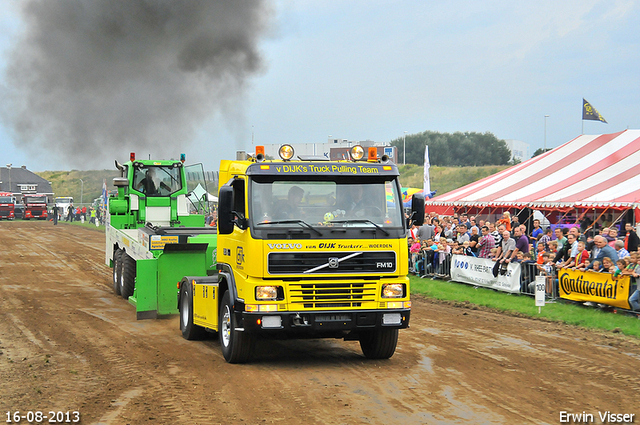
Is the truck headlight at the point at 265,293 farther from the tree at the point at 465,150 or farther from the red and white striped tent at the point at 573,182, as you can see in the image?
the tree at the point at 465,150

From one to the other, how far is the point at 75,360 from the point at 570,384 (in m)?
6.24

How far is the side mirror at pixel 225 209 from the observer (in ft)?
26.6

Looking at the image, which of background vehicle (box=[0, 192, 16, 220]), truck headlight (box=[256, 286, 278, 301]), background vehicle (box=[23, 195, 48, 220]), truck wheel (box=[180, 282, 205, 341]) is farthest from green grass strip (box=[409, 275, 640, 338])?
background vehicle (box=[0, 192, 16, 220])

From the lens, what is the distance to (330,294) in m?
8.02

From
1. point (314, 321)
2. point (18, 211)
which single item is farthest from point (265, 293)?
point (18, 211)

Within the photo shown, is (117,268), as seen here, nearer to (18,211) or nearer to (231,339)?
(231,339)

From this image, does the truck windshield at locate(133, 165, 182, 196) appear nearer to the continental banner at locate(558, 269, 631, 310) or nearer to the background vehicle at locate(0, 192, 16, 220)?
the continental banner at locate(558, 269, 631, 310)

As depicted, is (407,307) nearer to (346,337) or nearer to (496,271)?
(346,337)

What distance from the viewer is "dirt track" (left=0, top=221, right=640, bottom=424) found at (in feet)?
21.0

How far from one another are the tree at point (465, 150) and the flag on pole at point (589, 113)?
205 feet

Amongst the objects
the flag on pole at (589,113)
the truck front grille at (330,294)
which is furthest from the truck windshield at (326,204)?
the flag on pole at (589,113)

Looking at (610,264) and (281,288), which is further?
(610,264)

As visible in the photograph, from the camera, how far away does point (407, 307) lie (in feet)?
27.3

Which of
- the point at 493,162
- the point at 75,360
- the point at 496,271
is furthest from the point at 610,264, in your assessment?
the point at 493,162
